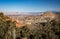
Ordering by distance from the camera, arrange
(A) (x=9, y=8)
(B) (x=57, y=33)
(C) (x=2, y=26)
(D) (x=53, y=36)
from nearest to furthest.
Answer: (D) (x=53, y=36)
(B) (x=57, y=33)
(C) (x=2, y=26)
(A) (x=9, y=8)

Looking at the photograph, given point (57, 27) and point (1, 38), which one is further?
point (57, 27)

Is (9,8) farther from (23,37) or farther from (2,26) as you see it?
(23,37)

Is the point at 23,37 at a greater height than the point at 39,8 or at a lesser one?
lesser

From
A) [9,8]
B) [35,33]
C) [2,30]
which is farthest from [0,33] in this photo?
[9,8]

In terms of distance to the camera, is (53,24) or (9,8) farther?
(9,8)

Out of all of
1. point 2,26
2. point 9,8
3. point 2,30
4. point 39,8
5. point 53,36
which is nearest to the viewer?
point 53,36

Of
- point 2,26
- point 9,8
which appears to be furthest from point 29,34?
point 9,8

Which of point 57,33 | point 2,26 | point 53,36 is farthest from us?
point 2,26

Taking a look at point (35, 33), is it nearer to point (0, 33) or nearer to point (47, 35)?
point (47, 35)

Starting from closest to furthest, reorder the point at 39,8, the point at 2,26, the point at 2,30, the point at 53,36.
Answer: the point at 53,36 < the point at 2,30 < the point at 2,26 < the point at 39,8
